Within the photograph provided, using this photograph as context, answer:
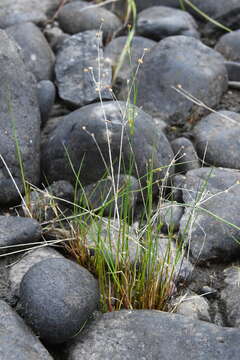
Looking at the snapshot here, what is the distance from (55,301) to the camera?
2.21 m

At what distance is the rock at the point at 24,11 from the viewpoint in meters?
4.50

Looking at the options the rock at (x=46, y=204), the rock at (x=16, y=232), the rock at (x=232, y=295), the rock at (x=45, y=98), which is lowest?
the rock at (x=232, y=295)

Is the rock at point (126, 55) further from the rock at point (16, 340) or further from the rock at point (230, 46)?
the rock at point (16, 340)

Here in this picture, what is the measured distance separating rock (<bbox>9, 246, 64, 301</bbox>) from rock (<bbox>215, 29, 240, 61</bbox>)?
2.32 m

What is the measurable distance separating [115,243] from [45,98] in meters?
1.34

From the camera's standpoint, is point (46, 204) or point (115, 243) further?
point (46, 204)

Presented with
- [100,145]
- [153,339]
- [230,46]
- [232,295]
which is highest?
[100,145]

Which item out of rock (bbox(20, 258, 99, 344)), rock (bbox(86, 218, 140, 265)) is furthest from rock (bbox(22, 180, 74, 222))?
rock (bbox(20, 258, 99, 344))

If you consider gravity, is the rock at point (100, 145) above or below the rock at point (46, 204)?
above

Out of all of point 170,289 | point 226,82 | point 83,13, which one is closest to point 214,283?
point 170,289

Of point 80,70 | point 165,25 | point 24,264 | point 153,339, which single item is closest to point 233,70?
point 165,25

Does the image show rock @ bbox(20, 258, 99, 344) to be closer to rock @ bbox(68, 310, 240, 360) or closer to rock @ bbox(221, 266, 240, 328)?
rock @ bbox(68, 310, 240, 360)

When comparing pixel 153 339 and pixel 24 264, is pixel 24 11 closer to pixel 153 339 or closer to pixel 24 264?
pixel 24 264

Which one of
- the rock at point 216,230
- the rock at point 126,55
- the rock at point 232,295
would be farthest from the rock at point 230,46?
the rock at point 232,295
